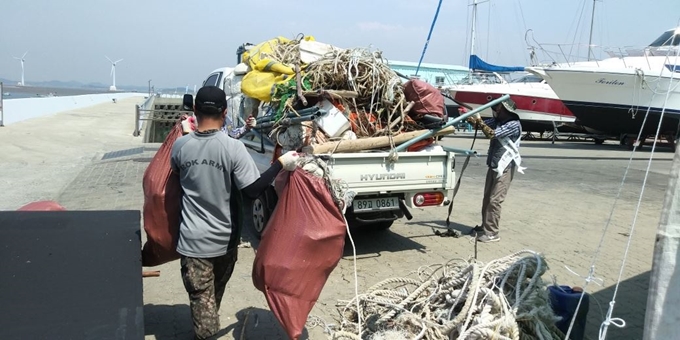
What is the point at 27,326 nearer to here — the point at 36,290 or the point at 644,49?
the point at 36,290

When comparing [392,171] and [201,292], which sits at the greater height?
[392,171]

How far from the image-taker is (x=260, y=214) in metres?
6.46

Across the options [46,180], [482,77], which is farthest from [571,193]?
[482,77]

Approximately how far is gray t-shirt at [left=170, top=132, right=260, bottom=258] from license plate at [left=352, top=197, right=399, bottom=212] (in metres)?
2.65

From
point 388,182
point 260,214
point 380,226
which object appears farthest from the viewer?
point 380,226

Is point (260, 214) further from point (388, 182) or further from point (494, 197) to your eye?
point (494, 197)

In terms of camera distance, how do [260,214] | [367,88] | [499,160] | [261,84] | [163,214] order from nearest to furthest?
1. [163,214]
2. [367,88]
3. [260,214]
4. [499,160]
5. [261,84]

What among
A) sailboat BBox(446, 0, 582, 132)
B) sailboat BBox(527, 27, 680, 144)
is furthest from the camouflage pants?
sailboat BBox(446, 0, 582, 132)

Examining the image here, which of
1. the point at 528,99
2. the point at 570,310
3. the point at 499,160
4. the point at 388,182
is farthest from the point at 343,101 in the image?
the point at 528,99

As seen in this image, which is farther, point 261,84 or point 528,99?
point 528,99

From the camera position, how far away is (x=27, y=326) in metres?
2.29

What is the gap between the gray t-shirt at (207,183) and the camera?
318 cm

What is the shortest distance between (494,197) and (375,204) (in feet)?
5.64

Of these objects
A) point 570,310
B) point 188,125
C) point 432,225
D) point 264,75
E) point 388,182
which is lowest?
point 432,225
